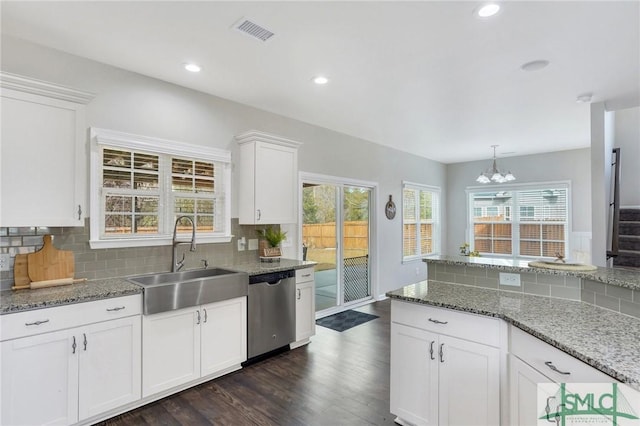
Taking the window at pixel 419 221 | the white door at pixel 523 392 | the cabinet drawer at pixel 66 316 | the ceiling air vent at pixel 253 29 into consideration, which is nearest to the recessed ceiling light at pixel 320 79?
the ceiling air vent at pixel 253 29

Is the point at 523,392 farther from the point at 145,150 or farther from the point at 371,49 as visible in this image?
the point at 145,150

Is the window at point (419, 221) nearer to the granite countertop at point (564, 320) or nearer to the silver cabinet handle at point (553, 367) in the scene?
the granite countertop at point (564, 320)

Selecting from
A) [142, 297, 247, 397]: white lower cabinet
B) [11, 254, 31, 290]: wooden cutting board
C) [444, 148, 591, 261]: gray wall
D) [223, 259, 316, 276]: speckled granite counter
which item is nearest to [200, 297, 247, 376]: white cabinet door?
[142, 297, 247, 397]: white lower cabinet

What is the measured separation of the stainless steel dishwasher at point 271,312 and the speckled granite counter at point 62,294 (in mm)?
1100

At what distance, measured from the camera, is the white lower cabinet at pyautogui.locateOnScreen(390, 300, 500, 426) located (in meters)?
1.91

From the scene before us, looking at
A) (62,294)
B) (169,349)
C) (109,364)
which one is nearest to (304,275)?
(169,349)

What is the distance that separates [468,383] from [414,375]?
0.34m

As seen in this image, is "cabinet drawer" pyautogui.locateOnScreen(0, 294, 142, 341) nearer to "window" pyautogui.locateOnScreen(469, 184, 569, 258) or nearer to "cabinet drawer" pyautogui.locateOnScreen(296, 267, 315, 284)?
"cabinet drawer" pyautogui.locateOnScreen(296, 267, 315, 284)

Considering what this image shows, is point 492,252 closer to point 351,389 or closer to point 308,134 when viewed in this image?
point 308,134

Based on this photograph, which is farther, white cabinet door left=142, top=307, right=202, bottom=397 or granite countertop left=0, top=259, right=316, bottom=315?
white cabinet door left=142, top=307, right=202, bottom=397

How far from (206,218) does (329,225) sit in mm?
2034

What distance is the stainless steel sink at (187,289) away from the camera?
2.58 metres

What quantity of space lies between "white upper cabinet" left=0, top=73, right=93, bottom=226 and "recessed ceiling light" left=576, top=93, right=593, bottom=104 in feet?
15.7

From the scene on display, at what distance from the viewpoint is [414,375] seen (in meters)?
2.19
